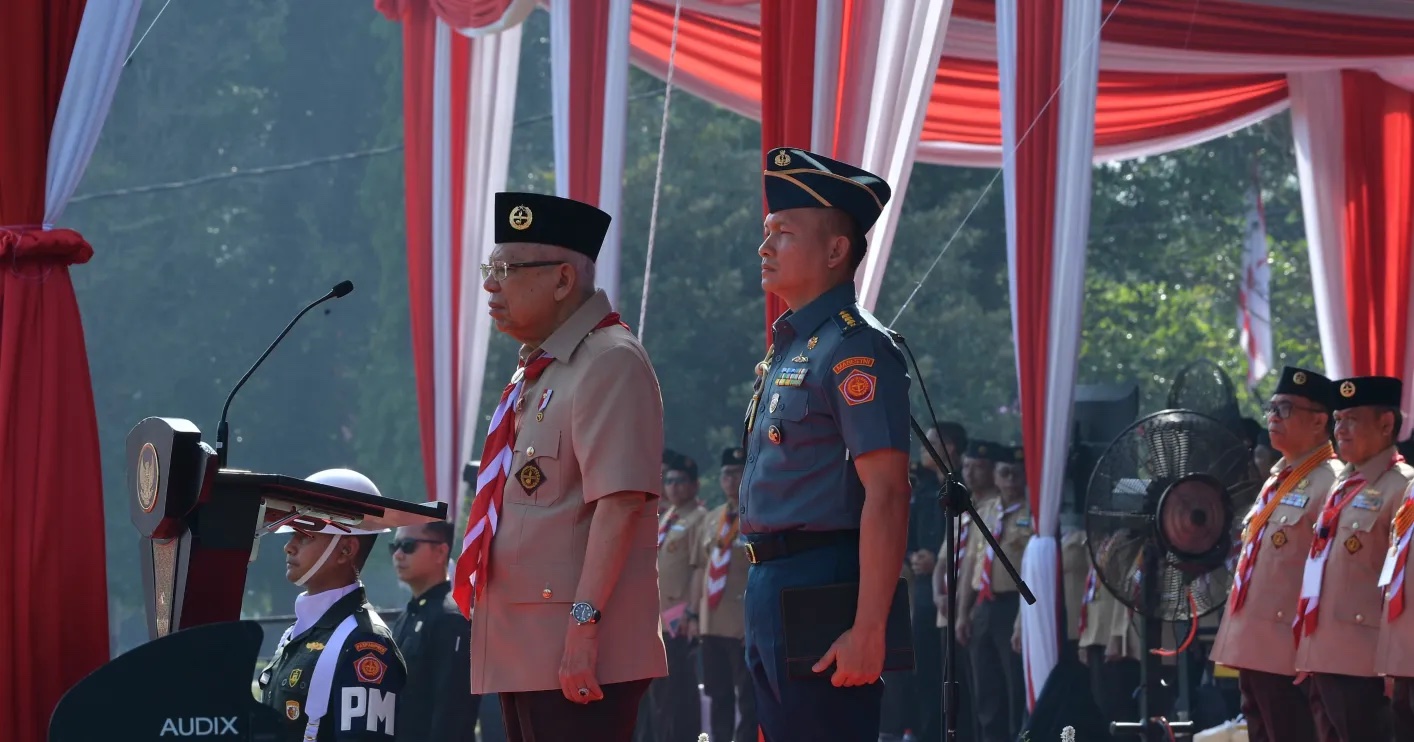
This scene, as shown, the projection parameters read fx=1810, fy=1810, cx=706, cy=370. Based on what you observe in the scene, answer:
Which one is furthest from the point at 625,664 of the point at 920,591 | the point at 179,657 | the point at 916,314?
the point at 916,314

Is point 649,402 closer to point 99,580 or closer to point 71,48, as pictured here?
point 99,580

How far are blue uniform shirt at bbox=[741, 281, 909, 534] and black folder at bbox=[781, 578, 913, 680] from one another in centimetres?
15

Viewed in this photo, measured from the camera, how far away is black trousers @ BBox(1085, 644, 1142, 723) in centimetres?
983

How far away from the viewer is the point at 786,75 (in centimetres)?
689

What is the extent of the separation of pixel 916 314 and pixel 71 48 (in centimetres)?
2090

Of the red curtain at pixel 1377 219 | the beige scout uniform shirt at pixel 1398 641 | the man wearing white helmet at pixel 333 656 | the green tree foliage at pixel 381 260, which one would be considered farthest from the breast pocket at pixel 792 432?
the green tree foliage at pixel 381 260

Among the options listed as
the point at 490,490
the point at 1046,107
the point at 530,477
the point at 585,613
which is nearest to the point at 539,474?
the point at 530,477

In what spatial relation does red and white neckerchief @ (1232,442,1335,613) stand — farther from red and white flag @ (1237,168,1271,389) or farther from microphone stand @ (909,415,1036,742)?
red and white flag @ (1237,168,1271,389)

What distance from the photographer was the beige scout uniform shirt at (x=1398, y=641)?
670 centimetres

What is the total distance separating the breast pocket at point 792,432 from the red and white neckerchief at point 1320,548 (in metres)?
3.93

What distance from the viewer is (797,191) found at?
4.11 m

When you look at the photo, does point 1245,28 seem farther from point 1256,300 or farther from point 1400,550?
point 1256,300

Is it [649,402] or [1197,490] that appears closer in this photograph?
[649,402]

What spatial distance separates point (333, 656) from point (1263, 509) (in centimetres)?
445
